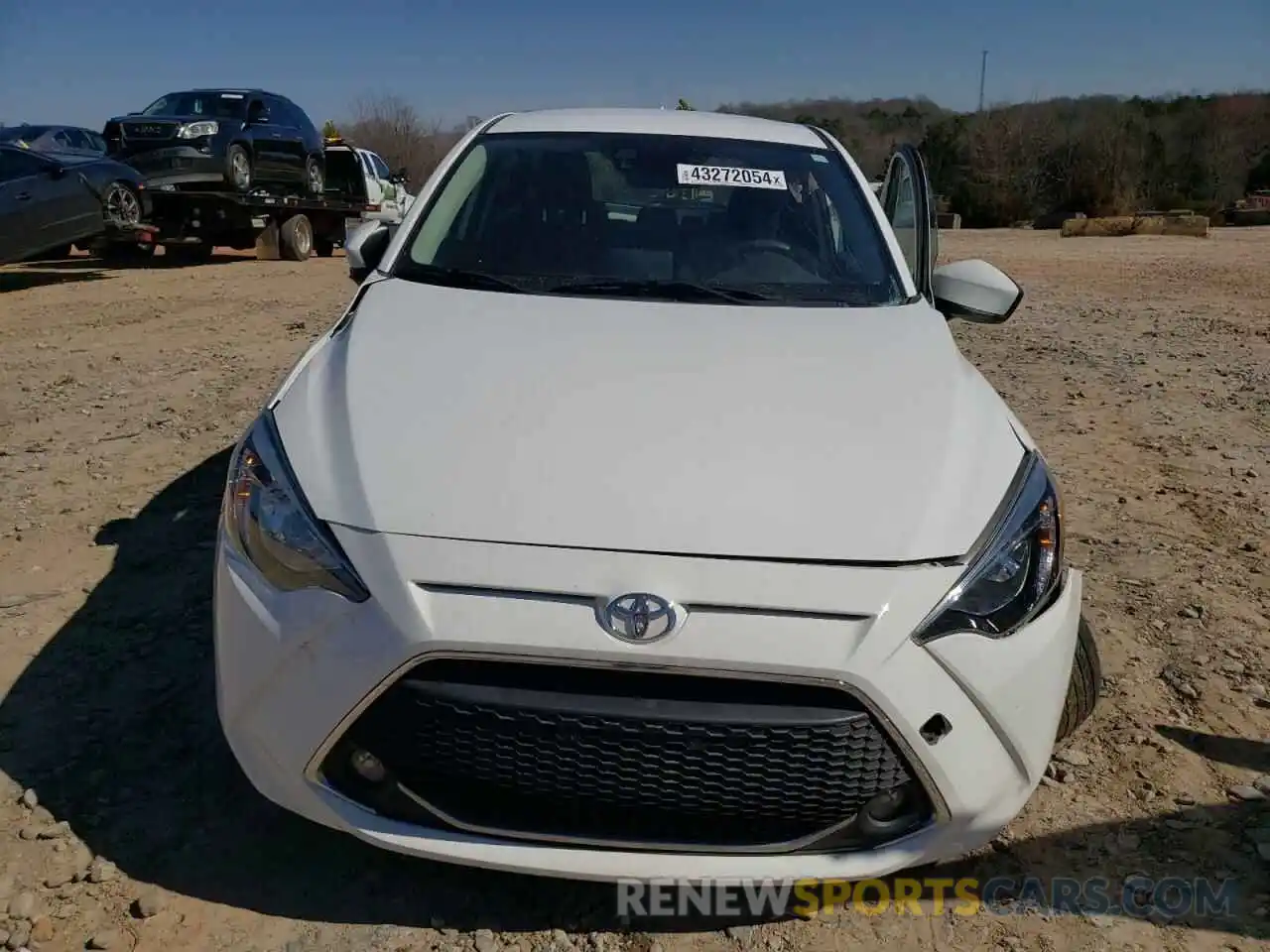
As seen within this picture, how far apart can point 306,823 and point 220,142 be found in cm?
1353

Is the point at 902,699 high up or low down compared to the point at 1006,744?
up

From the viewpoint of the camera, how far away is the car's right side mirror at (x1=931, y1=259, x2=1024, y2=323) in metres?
3.29

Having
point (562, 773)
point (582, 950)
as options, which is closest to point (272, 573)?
point (562, 773)

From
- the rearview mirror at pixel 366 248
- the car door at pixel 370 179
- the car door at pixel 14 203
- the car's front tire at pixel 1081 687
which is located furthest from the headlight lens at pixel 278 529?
the car door at pixel 370 179

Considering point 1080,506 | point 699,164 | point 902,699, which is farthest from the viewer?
point 1080,506

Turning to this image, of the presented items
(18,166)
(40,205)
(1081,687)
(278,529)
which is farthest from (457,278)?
(18,166)

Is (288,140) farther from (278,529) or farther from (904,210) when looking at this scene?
(278,529)

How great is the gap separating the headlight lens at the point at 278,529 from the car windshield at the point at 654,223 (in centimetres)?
102

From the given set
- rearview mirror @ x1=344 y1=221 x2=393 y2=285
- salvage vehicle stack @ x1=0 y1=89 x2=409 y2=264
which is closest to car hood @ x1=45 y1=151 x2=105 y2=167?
salvage vehicle stack @ x1=0 y1=89 x2=409 y2=264

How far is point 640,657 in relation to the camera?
1855 millimetres

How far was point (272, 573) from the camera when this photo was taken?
2.07 m

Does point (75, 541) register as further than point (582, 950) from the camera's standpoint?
Yes

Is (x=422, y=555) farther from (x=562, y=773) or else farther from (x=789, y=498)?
(x=789, y=498)

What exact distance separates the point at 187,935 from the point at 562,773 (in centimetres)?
89
